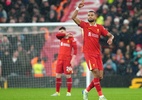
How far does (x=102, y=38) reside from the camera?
24047 millimetres

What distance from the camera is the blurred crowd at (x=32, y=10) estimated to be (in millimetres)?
27188

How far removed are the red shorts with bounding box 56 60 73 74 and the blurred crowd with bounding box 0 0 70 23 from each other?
325 inches

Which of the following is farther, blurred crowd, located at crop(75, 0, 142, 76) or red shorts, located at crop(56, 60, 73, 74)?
blurred crowd, located at crop(75, 0, 142, 76)

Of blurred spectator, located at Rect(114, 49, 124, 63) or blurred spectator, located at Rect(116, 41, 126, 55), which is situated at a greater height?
blurred spectator, located at Rect(116, 41, 126, 55)

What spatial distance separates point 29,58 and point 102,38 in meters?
3.55

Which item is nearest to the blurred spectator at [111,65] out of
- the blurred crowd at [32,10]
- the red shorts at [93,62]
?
the blurred crowd at [32,10]

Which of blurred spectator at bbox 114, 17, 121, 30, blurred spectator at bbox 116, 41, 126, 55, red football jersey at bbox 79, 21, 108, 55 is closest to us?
red football jersey at bbox 79, 21, 108, 55

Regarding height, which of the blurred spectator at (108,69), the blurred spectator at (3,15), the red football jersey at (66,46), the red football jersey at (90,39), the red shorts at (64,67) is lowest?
the blurred spectator at (108,69)

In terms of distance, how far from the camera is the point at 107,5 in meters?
27.2

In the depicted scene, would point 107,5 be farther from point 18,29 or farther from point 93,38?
point 93,38

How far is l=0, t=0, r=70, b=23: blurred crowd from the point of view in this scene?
89.2 feet

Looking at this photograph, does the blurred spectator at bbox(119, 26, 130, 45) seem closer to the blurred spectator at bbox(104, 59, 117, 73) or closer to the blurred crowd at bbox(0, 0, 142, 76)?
the blurred crowd at bbox(0, 0, 142, 76)

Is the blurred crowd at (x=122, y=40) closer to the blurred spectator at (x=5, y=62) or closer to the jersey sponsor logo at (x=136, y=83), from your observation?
the jersey sponsor logo at (x=136, y=83)

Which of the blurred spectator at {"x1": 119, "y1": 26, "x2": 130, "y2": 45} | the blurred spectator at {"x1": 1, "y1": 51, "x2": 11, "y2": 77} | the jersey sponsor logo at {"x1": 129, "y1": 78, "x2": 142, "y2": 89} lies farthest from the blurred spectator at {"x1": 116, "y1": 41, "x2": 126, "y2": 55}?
the blurred spectator at {"x1": 1, "y1": 51, "x2": 11, "y2": 77}
